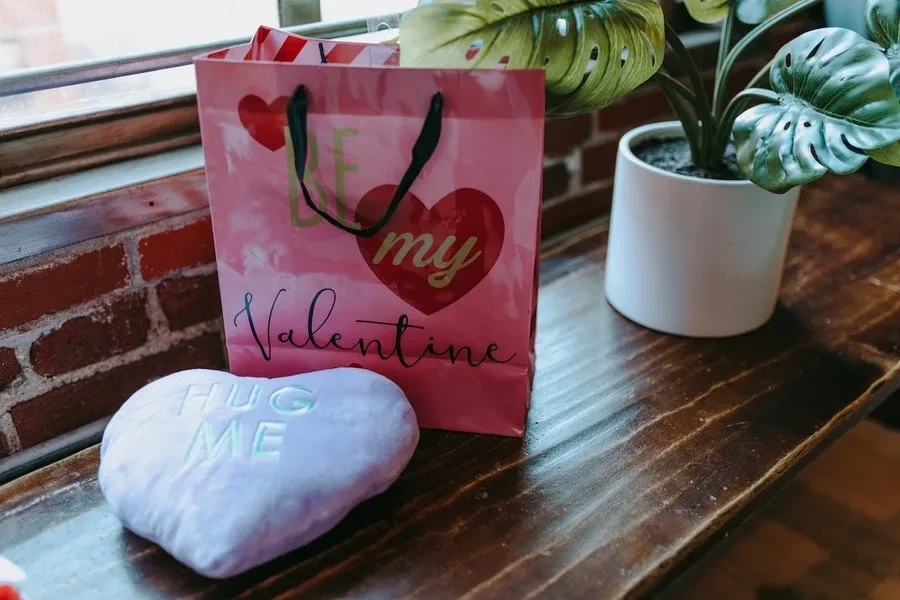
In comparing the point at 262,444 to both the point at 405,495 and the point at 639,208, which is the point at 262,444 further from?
the point at 639,208

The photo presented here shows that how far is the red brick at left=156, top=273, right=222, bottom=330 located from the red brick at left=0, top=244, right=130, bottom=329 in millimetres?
46

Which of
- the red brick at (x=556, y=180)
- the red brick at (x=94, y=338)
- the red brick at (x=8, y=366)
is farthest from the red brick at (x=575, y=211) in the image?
the red brick at (x=8, y=366)

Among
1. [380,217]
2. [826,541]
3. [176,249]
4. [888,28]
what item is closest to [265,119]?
[380,217]

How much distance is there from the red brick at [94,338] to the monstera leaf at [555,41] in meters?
0.36

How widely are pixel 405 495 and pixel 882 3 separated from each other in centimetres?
57

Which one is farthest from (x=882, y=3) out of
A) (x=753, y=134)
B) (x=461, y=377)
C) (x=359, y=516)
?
(x=359, y=516)

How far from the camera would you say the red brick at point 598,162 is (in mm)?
1103

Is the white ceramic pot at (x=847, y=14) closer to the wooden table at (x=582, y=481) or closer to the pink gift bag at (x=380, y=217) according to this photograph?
the wooden table at (x=582, y=481)

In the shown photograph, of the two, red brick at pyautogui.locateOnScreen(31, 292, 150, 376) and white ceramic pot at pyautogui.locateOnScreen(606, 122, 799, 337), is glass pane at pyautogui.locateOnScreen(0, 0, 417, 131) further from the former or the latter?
white ceramic pot at pyautogui.locateOnScreen(606, 122, 799, 337)

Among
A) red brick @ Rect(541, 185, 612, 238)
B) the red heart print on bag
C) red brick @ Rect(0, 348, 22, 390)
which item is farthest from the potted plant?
red brick @ Rect(0, 348, 22, 390)

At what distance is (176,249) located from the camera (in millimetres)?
765

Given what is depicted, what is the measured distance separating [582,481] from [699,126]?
38 centimetres

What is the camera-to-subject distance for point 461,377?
0.68 meters

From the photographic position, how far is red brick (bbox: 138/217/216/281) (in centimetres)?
75
